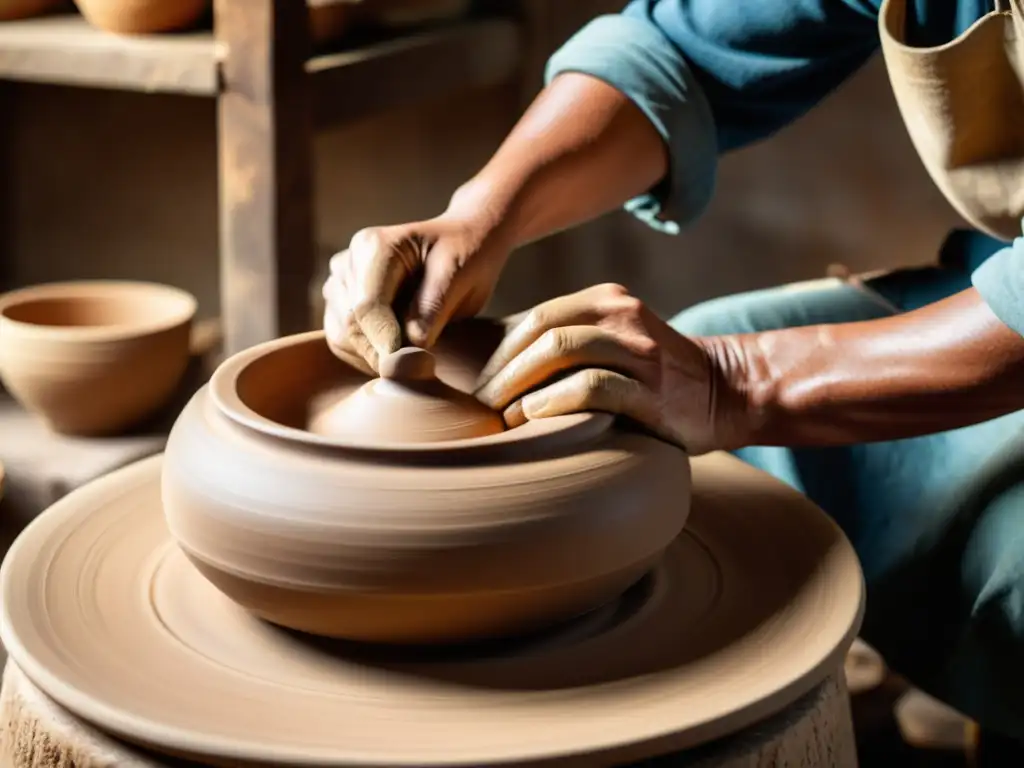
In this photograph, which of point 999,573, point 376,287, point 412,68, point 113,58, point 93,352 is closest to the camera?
point 376,287

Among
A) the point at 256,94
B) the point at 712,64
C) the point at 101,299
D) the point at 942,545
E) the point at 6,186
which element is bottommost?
the point at 6,186

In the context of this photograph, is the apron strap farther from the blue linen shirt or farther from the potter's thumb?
A: the potter's thumb

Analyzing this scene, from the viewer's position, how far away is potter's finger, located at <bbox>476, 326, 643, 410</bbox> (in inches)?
43.1

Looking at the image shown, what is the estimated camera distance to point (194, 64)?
6.45 feet

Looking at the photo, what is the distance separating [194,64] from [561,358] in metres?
1.10

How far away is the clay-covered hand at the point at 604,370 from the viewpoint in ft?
3.57

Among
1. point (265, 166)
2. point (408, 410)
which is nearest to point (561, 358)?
point (408, 410)

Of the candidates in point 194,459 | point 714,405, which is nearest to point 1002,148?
point 714,405

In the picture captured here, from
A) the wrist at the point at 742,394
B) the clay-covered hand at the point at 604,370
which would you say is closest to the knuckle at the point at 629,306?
the clay-covered hand at the point at 604,370

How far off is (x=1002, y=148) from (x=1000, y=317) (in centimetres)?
29

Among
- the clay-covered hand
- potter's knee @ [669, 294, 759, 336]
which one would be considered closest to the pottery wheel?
the clay-covered hand

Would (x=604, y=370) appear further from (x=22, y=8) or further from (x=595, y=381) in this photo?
(x=22, y=8)

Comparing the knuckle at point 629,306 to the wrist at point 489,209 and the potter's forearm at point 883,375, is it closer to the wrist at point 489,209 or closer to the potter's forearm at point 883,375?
the potter's forearm at point 883,375

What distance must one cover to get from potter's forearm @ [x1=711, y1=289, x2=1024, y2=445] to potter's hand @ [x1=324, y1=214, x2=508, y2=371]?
0.81 ft
